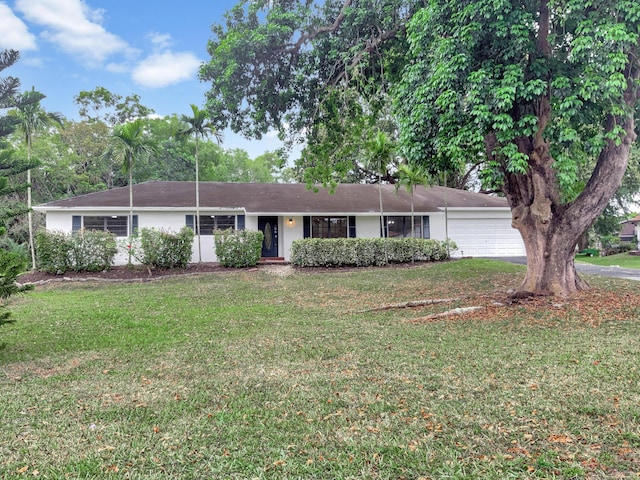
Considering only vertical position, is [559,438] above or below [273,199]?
below

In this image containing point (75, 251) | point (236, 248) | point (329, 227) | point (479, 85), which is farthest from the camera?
point (329, 227)

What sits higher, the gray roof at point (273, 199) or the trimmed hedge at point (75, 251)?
the gray roof at point (273, 199)

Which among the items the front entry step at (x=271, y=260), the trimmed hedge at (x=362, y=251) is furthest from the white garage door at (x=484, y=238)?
the front entry step at (x=271, y=260)

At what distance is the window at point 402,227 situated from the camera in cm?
1920

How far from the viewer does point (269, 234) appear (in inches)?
727

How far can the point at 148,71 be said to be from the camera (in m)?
18.2

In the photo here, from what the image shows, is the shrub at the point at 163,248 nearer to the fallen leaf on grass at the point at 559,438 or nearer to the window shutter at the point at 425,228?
the window shutter at the point at 425,228

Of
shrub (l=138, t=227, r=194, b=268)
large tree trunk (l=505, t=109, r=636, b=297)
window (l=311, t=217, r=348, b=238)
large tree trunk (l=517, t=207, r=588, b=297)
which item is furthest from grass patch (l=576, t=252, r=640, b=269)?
shrub (l=138, t=227, r=194, b=268)

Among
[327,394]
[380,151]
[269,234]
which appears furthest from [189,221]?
[327,394]

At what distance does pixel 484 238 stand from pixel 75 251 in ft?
59.7

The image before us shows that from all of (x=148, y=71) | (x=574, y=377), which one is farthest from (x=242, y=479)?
(x=148, y=71)

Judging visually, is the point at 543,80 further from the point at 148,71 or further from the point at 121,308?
the point at 148,71

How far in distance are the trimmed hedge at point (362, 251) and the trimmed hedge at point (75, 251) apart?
7.08m

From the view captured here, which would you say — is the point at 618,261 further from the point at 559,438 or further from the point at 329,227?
the point at 559,438
